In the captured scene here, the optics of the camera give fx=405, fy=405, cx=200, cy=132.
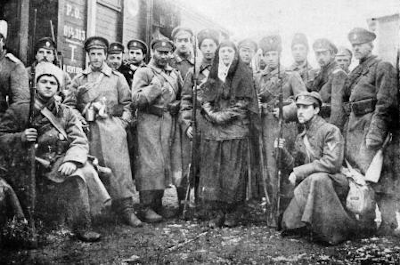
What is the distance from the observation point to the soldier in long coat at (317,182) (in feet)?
10.4

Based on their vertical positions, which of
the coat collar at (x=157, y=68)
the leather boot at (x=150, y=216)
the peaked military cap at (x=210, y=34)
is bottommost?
the leather boot at (x=150, y=216)

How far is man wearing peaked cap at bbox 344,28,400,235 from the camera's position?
10.8 ft

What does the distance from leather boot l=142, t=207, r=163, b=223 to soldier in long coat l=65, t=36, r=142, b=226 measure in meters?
0.15

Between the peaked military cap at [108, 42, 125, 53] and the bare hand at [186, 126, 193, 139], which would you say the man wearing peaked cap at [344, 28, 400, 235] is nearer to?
the bare hand at [186, 126, 193, 139]

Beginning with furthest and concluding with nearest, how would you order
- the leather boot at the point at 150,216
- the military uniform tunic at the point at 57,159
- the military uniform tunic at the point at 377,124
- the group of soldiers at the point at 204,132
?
the leather boot at the point at 150,216
the military uniform tunic at the point at 377,124
the group of soldiers at the point at 204,132
the military uniform tunic at the point at 57,159

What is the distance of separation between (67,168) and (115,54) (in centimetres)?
177

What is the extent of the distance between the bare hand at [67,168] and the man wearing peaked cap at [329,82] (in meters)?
2.22

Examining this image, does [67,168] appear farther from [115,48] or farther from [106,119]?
[115,48]

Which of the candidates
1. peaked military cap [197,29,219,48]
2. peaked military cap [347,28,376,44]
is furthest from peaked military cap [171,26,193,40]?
peaked military cap [347,28,376,44]

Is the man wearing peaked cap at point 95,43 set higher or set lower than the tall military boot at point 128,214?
higher

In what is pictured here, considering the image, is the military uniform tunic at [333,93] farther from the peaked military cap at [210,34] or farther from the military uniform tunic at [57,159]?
the military uniform tunic at [57,159]

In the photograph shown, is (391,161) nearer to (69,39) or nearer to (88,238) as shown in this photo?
(88,238)

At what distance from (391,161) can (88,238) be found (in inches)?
98.8

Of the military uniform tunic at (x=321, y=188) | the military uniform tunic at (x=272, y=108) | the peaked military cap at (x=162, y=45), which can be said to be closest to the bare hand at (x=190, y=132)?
the military uniform tunic at (x=272, y=108)
